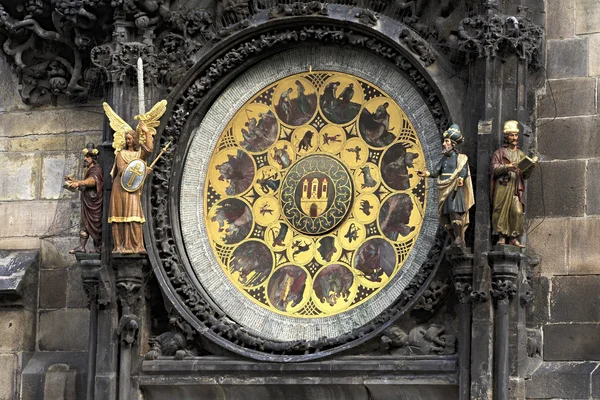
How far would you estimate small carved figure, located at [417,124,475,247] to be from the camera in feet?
49.4

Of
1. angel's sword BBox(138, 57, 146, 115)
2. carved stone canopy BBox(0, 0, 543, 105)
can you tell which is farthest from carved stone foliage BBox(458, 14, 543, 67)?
angel's sword BBox(138, 57, 146, 115)

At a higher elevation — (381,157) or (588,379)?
(381,157)

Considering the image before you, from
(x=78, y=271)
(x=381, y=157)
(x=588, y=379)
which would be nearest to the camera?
(x=588, y=379)

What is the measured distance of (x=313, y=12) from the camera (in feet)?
53.1

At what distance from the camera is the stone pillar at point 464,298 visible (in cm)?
1505

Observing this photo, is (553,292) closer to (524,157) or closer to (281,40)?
(524,157)

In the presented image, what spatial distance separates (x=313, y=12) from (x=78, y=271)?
324 cm

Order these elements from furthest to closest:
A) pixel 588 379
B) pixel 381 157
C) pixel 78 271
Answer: pixel 78 271, pixel 381 157, pixel 588 379

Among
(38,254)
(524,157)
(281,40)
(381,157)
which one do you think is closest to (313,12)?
(281,40)

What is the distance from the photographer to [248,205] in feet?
54.2

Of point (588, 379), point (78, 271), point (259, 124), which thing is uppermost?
point (259, 124)

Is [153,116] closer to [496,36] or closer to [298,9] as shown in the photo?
[298,9]

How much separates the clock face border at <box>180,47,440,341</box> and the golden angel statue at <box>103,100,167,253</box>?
45 centimetres

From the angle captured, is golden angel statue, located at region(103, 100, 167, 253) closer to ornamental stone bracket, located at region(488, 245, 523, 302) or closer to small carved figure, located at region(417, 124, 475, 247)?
small carved figure, located at region(417, 124, 475, 247)
